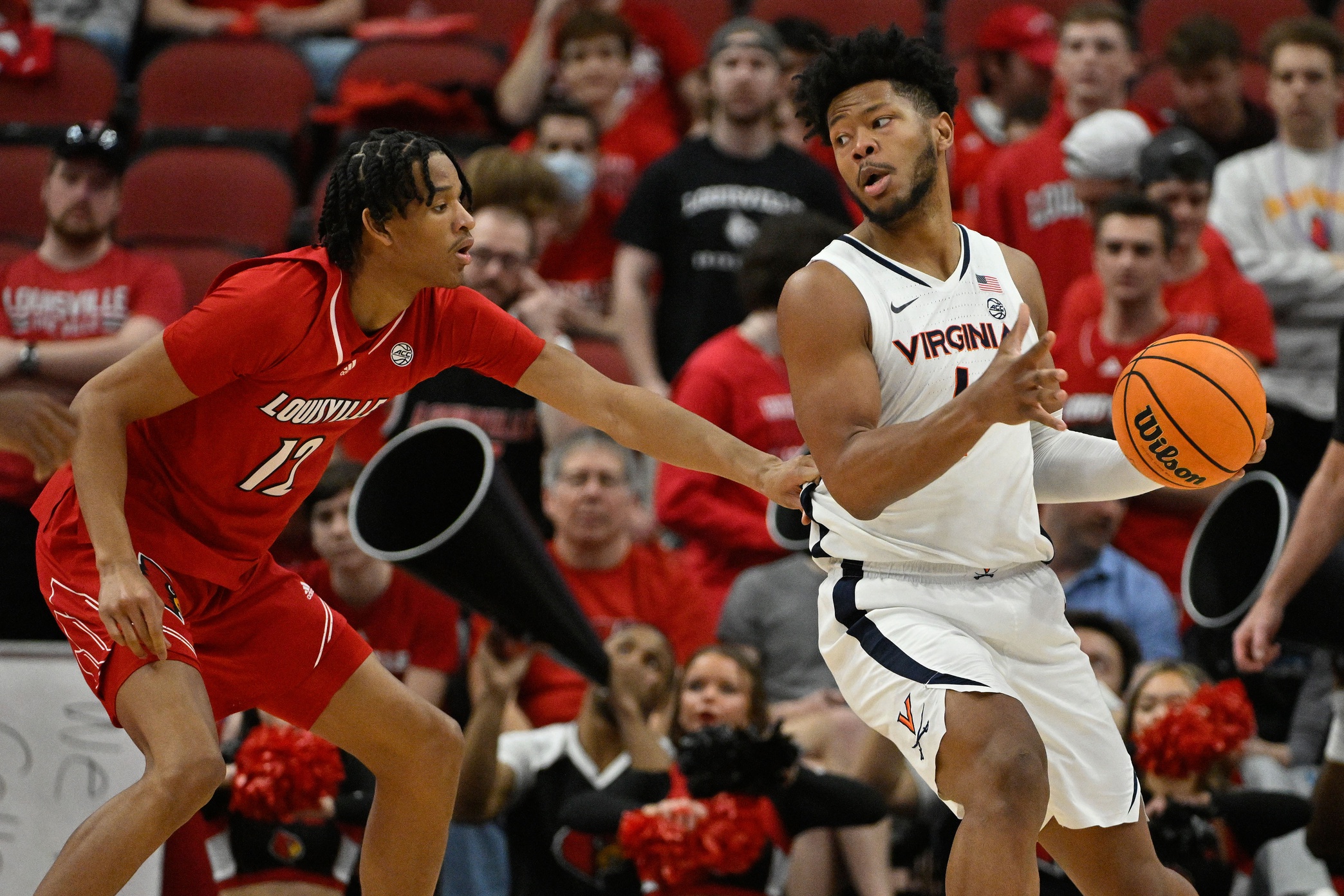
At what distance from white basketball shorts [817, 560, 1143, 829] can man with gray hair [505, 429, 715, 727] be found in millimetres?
2321

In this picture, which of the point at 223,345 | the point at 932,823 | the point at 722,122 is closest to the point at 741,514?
the point at 932,823

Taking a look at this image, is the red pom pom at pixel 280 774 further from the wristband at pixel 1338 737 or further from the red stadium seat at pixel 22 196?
the red stadium seat at pixel 22 196

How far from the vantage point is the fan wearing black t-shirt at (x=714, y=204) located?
698cm

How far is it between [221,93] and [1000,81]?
3.88m

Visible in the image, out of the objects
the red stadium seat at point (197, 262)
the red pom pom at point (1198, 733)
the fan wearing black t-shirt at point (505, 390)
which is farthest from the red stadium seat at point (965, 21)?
the red pom pom at point (1198, 733)

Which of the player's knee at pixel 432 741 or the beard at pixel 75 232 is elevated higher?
the beard at pixel 75 232

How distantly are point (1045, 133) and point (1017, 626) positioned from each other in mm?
4220

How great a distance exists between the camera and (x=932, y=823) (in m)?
5.42

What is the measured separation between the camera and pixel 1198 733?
4.92 metres

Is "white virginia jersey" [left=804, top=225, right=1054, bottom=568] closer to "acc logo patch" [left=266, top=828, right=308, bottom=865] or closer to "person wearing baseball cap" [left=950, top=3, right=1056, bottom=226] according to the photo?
"acc logo patch" [left=266, top=828, right=308, bottom=865]

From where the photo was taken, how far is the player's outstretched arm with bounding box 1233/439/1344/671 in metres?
4.41

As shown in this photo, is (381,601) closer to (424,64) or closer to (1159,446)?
(1159,446)

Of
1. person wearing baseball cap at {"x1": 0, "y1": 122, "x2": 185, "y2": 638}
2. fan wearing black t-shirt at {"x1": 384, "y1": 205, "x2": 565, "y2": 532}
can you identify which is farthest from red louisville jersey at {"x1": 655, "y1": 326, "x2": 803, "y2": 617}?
person wearing baseball cap at {"x1": 0, "y1": 122, "x2": 185, "y2": 638}

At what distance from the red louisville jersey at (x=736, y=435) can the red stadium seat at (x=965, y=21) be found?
3.39 m
